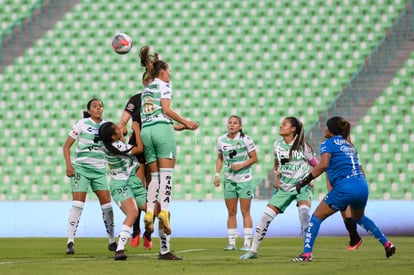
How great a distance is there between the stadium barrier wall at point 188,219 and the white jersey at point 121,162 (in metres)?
7.00

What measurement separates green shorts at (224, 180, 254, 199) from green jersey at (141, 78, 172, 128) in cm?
395

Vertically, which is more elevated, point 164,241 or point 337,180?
point 337,180

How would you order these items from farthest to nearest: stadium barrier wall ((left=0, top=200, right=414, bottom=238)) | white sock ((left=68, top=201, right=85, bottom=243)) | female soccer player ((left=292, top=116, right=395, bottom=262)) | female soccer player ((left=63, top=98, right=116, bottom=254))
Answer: stadium barrier wall ((left=0, top=200, right=414, bottom=238)) < white sock ((left=68, top=201, right=85, bottom=243)) < female soccer player ((left=63, top=98, right=116, bottom=254)) < female soccer player ((left=292, top=116, right=395, bottom=262))

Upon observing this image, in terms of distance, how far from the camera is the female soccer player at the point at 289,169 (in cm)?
1005

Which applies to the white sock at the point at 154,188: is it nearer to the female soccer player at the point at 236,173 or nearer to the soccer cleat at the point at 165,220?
the soccer cleat at the point at 165,220

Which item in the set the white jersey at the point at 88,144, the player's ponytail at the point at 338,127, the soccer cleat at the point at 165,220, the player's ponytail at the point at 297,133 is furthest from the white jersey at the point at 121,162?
the player's ponytail at the point at 338,127

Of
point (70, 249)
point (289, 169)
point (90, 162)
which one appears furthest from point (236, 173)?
point (70, 249)

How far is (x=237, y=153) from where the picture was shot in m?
12.9

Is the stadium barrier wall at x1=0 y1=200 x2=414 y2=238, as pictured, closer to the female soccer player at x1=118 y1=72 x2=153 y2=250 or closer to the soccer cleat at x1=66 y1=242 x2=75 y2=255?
the female soccer player at x1=118 y1=72 x2=153 y2=250

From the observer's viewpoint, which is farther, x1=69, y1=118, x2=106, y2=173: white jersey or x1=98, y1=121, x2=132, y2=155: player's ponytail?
x1=69, y1=118, x2=106, y2=173: white jersey

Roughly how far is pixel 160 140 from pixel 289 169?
2.39 meters

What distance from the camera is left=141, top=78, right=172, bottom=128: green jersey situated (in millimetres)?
8938

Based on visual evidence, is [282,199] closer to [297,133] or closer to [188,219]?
[297,133]

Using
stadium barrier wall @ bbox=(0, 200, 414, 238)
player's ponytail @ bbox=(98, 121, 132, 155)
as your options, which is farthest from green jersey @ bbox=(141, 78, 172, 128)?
stadium barrier wall @ bbox=(0, 200, 414, 238)
